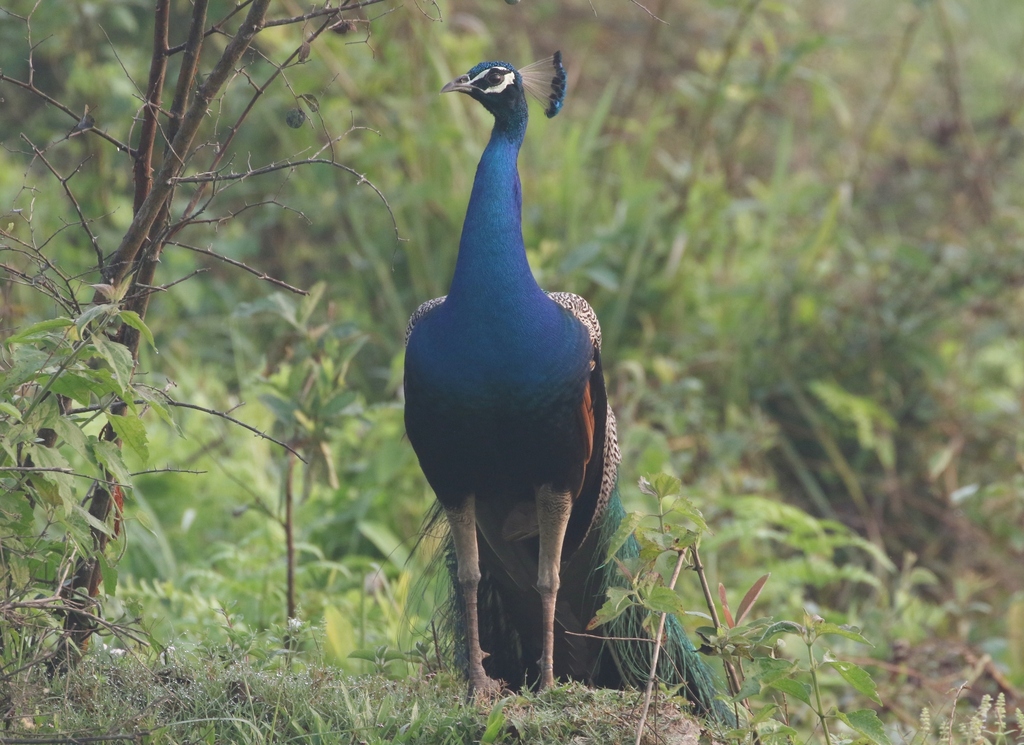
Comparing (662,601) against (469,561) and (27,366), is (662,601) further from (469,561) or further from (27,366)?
(27,366)

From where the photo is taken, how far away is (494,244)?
10.4ft

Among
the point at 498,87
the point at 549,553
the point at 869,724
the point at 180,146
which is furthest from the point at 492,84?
the point at 869,724

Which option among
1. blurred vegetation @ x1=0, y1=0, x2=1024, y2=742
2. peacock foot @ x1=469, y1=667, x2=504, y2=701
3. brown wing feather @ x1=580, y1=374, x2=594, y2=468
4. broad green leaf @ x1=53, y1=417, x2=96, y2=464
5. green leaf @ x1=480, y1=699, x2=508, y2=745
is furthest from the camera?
blurred vegetation @ x1=0, y1=0, x2=1024, y2=742

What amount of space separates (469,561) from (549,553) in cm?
22

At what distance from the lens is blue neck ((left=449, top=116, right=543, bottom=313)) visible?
3.12 metres

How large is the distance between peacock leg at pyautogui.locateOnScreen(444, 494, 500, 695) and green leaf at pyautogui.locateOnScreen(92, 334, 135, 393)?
3.81 ft

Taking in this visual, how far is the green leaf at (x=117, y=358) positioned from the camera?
2291 millimetres

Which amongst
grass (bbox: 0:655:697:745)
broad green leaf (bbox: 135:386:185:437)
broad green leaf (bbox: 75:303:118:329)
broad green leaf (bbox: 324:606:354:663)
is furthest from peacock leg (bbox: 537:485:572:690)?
broad green leaf (bbox: 75:303:118:329)

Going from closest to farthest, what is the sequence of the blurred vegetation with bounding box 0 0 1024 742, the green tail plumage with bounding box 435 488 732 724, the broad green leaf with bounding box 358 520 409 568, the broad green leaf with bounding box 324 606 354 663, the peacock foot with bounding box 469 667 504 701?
1. the peacock foot with bounding box 469 667 504 701
2. the green tail plumage with bounding box 435 488 732 724
3. the broad green leaf with bounding box 324 606 354 663
4. the broad green leaf with bounding box 358 520 409 568
5. the blurred vegetation with bounding box 0 0 1024 742

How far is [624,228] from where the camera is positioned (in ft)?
19.5

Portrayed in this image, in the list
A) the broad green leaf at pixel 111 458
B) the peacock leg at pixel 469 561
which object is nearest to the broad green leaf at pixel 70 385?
the broad green leaf at pixel 111 458

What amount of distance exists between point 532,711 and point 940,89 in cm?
767

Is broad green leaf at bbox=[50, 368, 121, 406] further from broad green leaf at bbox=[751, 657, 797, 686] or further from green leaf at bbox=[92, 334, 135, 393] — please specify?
broad green leaf at bbox=[751, 657, 797, 686]

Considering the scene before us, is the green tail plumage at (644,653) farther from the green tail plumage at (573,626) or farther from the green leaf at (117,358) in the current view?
the green leaf at (117,358)
